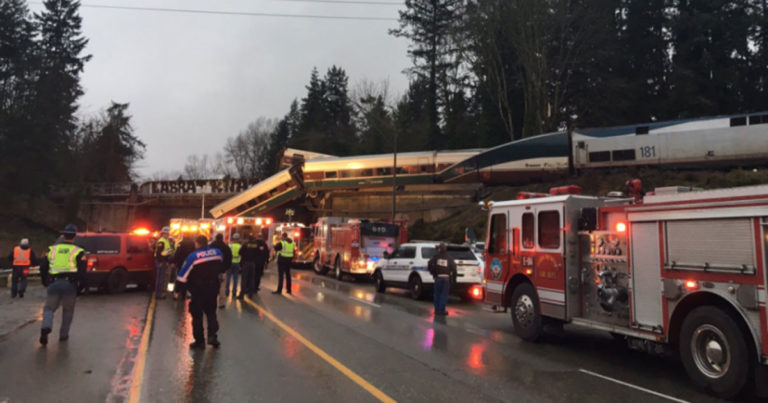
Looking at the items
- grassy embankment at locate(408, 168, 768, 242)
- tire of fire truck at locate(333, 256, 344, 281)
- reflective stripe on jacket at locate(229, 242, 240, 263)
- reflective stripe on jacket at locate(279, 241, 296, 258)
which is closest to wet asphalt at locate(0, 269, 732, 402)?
reflective stripe on jacket at locate(229, 242, 240, 263)

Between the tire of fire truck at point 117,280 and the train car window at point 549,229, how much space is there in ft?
41.4

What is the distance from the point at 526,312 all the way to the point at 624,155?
22768mm

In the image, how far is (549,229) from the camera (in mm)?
8617

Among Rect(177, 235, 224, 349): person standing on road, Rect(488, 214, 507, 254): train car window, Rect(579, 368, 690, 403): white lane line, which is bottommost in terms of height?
Rect(579, 368, 690, 403): white lane line

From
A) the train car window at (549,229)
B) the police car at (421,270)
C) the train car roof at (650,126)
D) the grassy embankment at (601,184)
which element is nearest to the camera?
the train car window at (549,229)

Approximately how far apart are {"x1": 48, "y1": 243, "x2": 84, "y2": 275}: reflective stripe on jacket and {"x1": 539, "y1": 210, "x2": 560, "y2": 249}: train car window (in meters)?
7.94

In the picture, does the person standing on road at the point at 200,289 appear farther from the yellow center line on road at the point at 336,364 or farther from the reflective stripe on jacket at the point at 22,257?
the reflective stripe on jacket at the point at 22,257

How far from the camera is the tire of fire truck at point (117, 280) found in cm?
1486

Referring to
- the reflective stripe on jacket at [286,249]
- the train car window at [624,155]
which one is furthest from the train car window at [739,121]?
the reflective stripe on jacket at [286,249]

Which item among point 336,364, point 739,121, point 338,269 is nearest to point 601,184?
point 739,121

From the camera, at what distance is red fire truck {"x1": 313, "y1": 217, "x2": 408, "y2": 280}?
66.3ft

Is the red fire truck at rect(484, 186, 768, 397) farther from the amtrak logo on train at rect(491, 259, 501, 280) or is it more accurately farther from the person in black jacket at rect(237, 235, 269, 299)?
the person in black jacket at rect(237, 235, 269, 299)

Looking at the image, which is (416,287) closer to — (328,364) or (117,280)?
(328,364)

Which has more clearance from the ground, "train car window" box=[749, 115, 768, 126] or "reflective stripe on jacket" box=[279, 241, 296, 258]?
"train car window" box=[749, 115, 768, 126]
